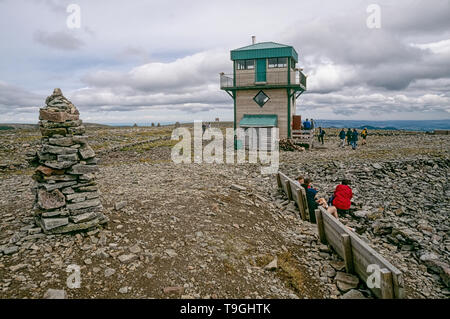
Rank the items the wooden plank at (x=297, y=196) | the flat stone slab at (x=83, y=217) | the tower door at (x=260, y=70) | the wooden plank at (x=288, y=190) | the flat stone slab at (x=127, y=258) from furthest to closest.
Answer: the tower door at (x=260, y=70), the wooden plank at (x=288, y=190), the wooden plank at (x=297, y=196), the flat stone slab at (x=83, y=217), the flat stone slab at (x=127, y=258)

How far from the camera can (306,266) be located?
28.7 feet

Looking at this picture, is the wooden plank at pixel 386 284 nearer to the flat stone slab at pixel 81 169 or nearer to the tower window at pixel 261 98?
the flat stone slab at pixel 81 169

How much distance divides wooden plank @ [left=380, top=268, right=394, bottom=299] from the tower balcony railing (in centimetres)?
2344

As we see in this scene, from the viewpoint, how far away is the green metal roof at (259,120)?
92.1 feet

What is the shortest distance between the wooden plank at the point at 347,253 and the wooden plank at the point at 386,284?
1513mm

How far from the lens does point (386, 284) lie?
21.0ft

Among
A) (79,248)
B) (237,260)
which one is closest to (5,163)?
(79,248)

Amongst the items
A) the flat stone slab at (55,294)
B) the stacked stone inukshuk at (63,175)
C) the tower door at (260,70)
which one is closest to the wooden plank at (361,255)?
the flat stone slab at (55,294)

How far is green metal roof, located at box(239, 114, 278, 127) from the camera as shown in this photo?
92.1 feet

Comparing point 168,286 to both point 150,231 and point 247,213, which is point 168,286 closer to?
point 150,231

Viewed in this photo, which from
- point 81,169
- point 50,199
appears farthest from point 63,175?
point 50,199
